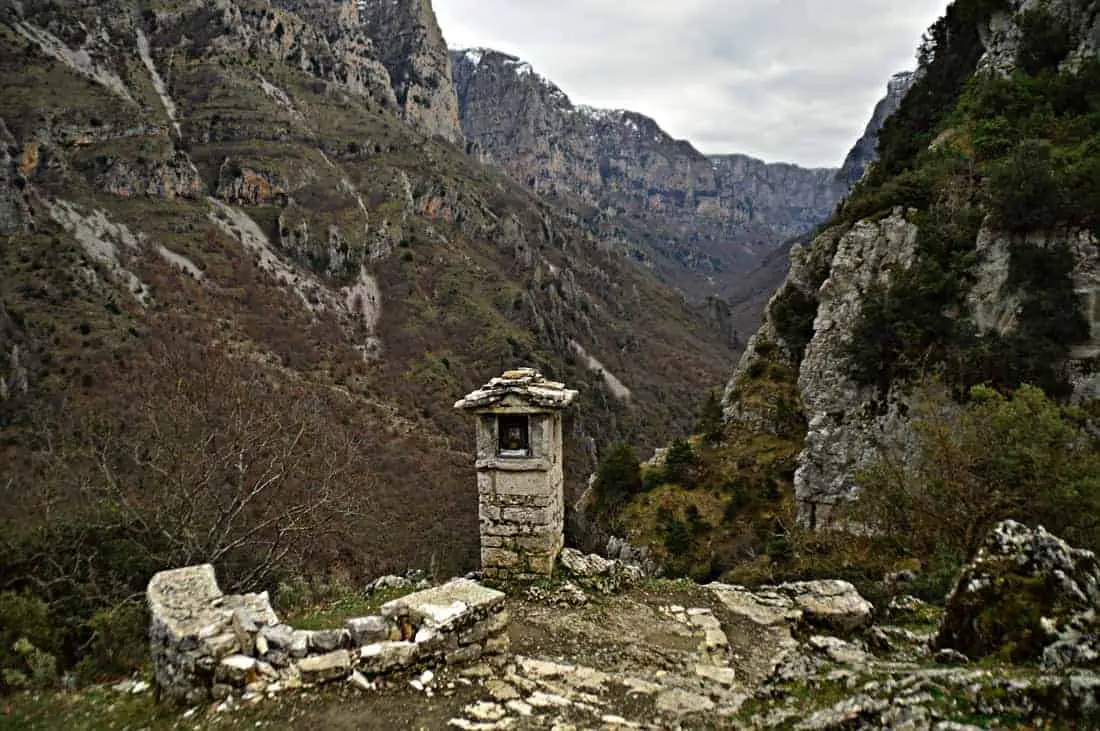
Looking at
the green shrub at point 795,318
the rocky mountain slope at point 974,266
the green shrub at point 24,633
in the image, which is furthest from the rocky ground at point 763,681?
the green shrub at point 795,318

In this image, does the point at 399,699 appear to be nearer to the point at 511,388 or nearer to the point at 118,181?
the point at 511,388

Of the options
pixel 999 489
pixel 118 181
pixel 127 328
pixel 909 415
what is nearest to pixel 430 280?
pixel 118 181

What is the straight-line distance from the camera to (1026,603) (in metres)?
5.06

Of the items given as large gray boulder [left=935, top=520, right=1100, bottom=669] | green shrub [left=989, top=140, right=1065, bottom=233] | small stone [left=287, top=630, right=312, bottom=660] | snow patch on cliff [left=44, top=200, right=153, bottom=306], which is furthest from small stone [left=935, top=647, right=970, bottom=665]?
snow patch on cliff [left=44, top=200, right=153, bottom=306]

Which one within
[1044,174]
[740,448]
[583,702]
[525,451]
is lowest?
[740,448]

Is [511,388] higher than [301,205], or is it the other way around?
[301,205]

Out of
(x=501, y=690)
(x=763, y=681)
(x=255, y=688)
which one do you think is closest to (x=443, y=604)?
(x=501, y=690)

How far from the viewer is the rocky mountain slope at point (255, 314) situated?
15555 mm

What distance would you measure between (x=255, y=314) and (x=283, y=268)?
13334 millimetres

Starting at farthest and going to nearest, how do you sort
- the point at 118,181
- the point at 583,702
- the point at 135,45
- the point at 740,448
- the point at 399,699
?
the point at 135,45 < the point at 118,181 < the point at 740,448 < the point at 583,702 < the point at 399,699

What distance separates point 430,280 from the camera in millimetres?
75938

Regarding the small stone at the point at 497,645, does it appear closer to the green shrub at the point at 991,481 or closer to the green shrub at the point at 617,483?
the green shrub at the point at 991,481

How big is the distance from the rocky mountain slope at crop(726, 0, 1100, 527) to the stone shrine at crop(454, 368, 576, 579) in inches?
393

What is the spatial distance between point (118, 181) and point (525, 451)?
6965 centimetres
